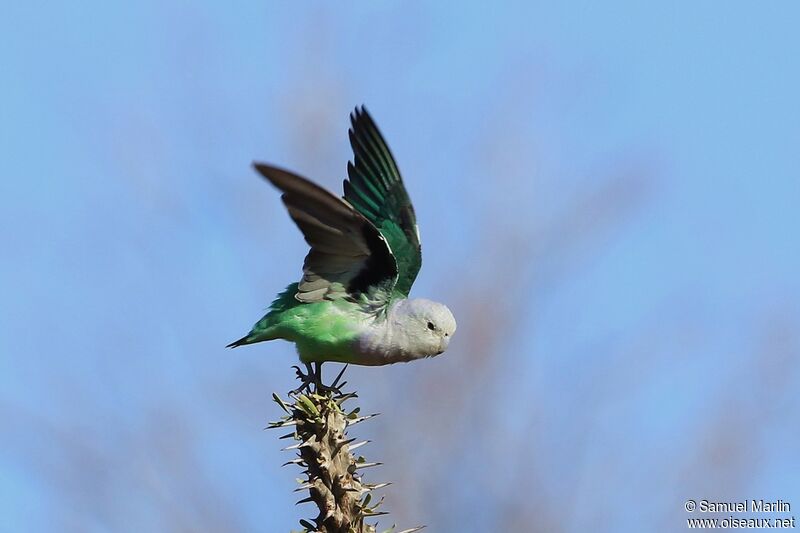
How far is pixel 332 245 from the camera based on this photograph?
538cm

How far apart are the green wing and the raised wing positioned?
0.84m

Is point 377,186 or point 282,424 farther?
point 377,186

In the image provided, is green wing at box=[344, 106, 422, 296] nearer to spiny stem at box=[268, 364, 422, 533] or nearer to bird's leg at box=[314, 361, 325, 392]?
bird's leg at box=[314, 361, 325, 392]

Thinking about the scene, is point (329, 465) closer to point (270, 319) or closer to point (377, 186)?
point (270, 319)

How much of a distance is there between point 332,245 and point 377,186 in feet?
4.63

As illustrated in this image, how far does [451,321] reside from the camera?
5703 mm

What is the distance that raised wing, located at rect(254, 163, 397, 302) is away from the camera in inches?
195

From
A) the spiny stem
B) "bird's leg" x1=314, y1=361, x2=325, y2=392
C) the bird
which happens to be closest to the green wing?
the bird

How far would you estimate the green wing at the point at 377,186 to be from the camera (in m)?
6.54

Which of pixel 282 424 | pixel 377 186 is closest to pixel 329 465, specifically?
pixel 282 424

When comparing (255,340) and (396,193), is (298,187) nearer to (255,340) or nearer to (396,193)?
(255,340)

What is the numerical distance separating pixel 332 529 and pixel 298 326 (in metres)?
2.25

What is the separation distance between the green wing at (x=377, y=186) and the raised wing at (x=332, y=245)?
0.84 m

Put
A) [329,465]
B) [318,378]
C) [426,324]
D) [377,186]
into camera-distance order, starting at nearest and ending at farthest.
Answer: [329,465] < [318,378] < [426,324] < [377,186]
